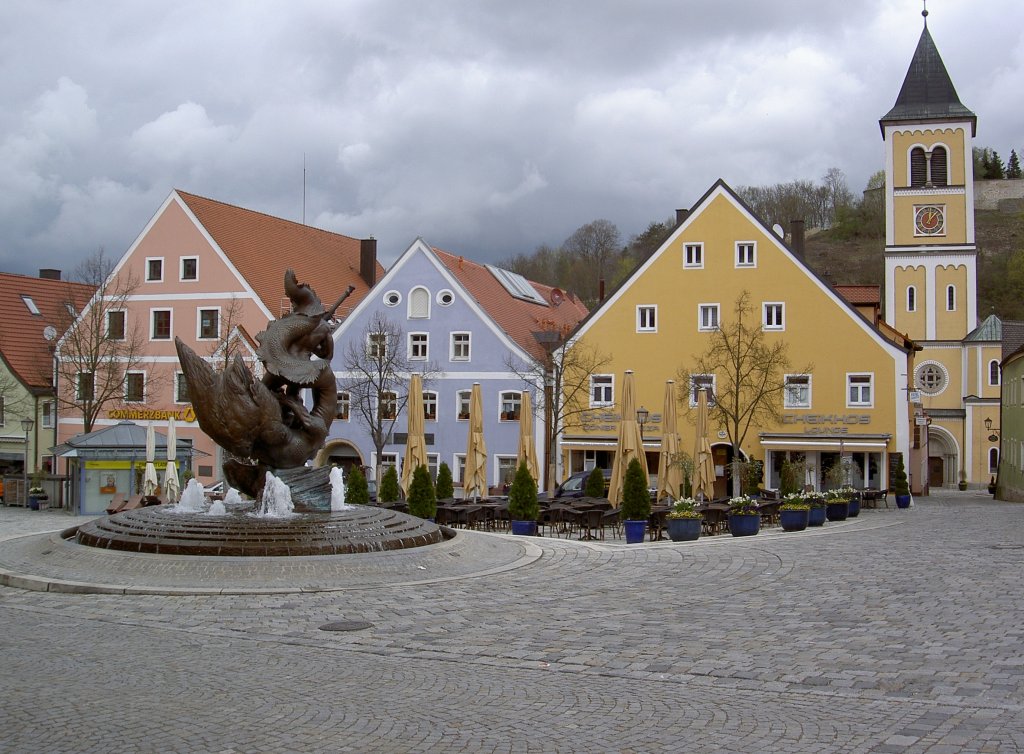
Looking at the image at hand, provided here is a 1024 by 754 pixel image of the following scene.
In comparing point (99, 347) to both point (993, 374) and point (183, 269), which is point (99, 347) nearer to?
point (183, 269)

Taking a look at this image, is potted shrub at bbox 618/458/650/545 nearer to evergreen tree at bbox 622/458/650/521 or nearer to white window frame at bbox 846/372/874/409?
evergreen tree at bbox 622/458/650/521

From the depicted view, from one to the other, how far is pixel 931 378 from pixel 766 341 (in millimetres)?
27545

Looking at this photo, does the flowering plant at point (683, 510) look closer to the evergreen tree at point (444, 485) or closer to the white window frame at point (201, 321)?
the evergreen tree at point (444, 485)

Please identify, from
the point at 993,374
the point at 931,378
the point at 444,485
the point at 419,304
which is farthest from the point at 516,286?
the point at 993,374

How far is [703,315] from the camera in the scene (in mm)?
42375

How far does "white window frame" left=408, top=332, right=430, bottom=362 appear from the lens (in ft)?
147

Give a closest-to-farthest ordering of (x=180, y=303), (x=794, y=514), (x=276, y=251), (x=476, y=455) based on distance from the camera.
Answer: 1. (x=794, y=514)
2. (x=476, y=455)
3. (x=180, y=303)
4. (x=276, y=251)

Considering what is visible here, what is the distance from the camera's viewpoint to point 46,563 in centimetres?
1611

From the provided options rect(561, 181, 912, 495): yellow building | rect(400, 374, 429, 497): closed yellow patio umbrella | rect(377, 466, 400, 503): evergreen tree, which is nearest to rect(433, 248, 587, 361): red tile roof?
rect(561, 181, 912, 495): yellow building

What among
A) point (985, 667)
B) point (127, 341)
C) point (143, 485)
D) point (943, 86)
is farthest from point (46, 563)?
point (943, 86)

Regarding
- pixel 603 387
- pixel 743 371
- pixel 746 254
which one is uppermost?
pixel 746 254

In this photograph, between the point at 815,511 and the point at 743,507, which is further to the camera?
the point at 815,511

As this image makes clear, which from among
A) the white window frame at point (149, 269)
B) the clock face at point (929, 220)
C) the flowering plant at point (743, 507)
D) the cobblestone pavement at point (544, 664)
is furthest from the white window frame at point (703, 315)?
the cobblestone pavement at point (544, 664)

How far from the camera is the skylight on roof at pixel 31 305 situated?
166 feet
